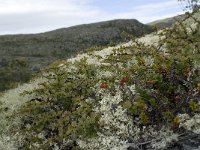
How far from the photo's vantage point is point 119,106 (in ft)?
27.9

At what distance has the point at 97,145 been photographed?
8367 mm

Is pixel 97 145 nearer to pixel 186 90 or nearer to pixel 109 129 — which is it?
pixel 109 129

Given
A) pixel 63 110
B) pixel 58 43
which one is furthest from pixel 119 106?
pixel 58 43

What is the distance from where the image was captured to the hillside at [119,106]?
808 centimetres

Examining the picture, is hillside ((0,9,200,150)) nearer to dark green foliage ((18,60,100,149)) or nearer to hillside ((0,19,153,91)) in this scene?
dark green foliage ((18,60,100,149))

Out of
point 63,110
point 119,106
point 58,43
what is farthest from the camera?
point 58,43

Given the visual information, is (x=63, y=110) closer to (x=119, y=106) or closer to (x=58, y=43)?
(x=119, y=106)

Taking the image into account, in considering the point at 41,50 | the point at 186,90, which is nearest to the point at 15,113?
the point at 186,90

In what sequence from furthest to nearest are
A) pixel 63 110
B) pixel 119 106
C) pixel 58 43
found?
pixel 58 43
pixel 63 110
pixel 119 106

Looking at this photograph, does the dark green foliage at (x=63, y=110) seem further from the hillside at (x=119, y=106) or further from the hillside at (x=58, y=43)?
the hillside at (x=58, y=43)

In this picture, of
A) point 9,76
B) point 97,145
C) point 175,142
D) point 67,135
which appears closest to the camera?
point 175,142

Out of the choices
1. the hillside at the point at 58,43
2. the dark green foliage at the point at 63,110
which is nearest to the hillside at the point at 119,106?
the dark green foliage at the point at 63,110

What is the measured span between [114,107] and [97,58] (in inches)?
138

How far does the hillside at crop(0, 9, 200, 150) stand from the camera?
808 centimetres
